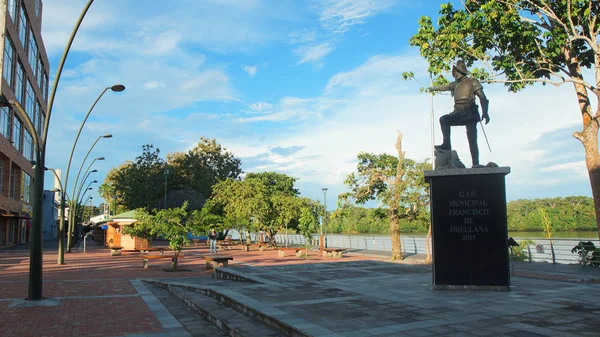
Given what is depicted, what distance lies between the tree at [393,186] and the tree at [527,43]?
5.62m

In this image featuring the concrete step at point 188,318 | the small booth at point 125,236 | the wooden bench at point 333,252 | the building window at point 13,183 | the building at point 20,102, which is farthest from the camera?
the building window at point 13,183

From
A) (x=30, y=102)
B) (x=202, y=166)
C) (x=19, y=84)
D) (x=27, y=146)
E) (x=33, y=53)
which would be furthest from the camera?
(x=202, y=166)

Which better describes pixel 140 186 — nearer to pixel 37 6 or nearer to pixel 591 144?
pixel 37 6

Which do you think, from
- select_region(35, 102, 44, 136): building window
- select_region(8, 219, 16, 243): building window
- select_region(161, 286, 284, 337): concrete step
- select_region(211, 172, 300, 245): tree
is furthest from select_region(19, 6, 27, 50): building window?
select_region(161, 286, 284, 337): concrete step

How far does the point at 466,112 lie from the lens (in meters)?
10.6

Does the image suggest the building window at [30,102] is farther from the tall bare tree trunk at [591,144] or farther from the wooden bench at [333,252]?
the tall bare tree trunk at [591,144]

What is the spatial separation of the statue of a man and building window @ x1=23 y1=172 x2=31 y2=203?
45.1m

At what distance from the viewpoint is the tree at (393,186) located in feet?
69.1

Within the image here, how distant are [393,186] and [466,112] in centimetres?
1098

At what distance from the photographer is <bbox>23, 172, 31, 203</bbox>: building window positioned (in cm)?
4497

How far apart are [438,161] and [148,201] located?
48454mm

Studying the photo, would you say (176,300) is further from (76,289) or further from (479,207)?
(479,207)

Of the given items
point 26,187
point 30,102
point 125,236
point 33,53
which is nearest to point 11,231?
point 26,187

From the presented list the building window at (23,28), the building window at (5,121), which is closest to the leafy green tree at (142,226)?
the building window at (5,121)
